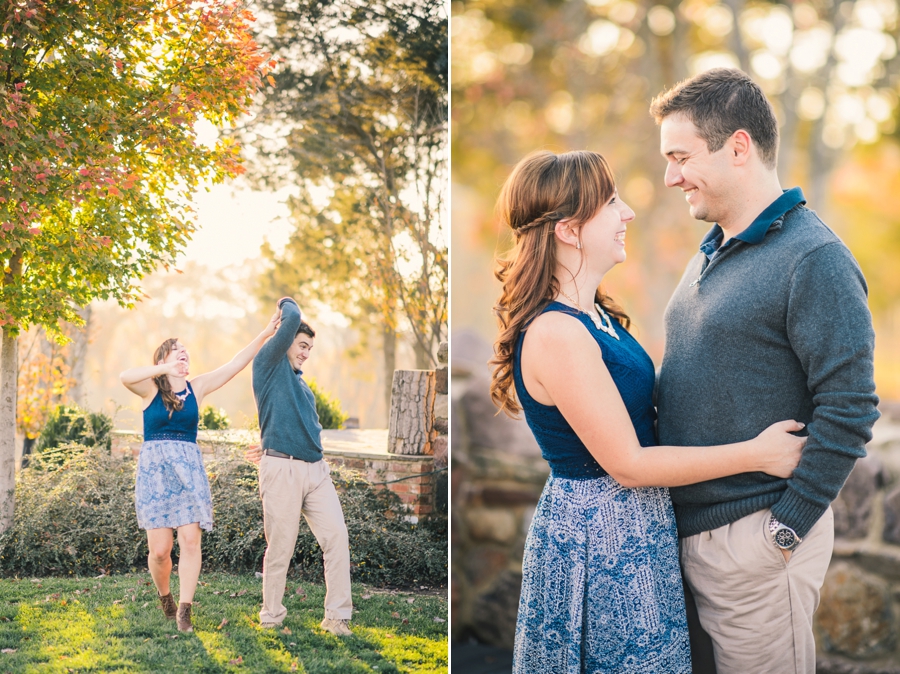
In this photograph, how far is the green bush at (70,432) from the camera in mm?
1833

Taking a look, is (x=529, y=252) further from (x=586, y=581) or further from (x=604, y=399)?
(x=586, y=581)

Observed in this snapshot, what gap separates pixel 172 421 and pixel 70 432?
10.1 inches

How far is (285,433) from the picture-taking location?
1989 millimetres

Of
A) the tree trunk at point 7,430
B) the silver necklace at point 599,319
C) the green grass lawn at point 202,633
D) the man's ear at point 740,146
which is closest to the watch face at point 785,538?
the silver necklace at point 599,319

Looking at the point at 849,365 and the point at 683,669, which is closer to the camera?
the point at 849,365

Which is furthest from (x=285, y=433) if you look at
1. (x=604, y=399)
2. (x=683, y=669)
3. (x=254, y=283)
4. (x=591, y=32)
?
(x=591, y=32)

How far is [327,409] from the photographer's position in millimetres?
2025

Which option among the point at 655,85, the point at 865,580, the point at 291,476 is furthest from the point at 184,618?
the point at 655,85

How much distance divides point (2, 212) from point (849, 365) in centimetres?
190

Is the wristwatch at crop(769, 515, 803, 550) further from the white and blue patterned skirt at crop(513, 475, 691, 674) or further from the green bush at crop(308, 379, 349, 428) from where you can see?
the green bush at crop(308, 379, 349, 428)

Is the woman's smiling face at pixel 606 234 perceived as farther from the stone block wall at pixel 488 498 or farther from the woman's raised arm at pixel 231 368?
the stone block wall at pixel 488 498

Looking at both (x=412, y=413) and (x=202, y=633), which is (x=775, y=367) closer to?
(x=412, y=413)

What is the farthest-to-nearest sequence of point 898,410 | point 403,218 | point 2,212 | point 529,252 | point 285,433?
point 898,410 < point 403,218 < point 285,433 < point 2,212 < point 529,252

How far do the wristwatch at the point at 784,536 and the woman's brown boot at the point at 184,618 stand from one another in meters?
1.40
